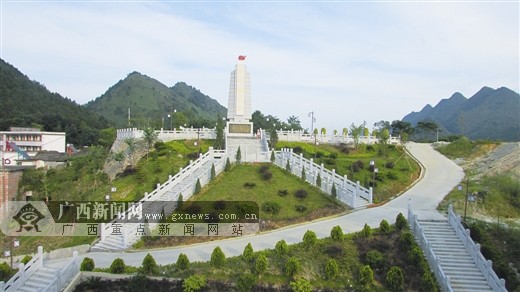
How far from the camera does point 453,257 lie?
62.1 ft

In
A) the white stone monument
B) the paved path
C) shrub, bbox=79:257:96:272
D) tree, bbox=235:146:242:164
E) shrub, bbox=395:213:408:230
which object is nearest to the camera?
shrub, bbox=79:257:96:272

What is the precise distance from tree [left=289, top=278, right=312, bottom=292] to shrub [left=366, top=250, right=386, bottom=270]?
3201 millimetres

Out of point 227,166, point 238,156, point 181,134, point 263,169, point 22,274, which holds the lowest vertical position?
point 22,274

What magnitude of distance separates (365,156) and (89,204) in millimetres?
24788

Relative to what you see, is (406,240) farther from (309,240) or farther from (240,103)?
(240,103)

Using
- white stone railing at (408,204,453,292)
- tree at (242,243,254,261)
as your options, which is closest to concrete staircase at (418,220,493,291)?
white stone railing at (408,204,453,292)

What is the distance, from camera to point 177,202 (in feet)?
81.9

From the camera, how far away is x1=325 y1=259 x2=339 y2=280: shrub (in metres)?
17.3

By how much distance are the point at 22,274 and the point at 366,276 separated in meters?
14.2

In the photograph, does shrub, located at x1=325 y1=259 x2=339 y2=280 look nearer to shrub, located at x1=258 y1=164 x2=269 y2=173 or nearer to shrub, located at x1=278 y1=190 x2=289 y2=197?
shrub, located at x1=278 y1=190 x2=289 y2=197

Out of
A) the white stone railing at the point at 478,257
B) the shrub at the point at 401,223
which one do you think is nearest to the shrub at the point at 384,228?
the shrub at the point at 401,223

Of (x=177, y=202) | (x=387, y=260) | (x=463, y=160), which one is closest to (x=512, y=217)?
(x=387, y=260)

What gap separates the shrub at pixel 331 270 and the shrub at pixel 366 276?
3.25 feet

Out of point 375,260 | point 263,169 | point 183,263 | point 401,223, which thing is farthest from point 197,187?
point 375,260
